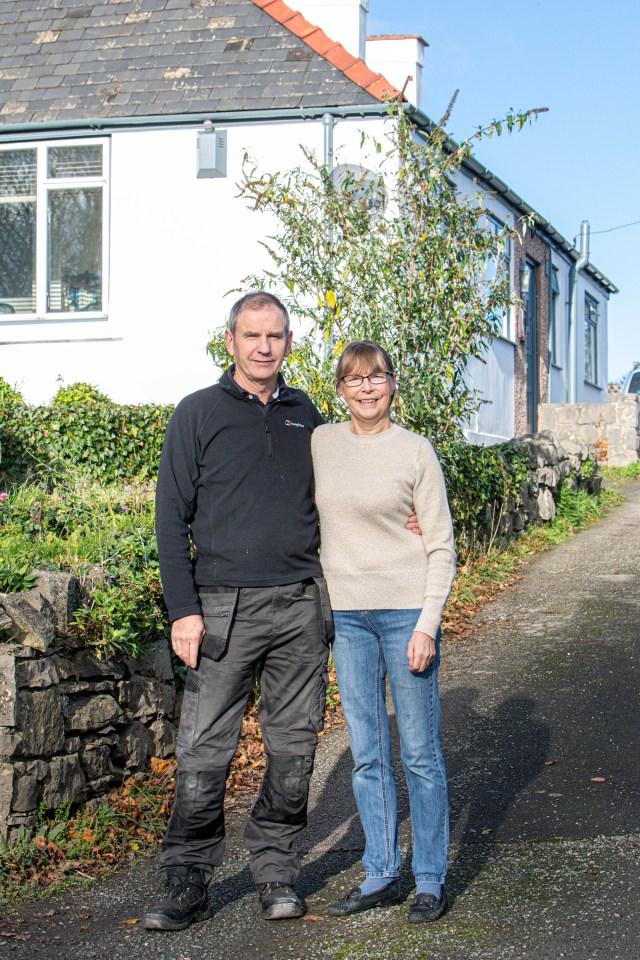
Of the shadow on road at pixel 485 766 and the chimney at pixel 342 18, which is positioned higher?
the chimney at pixel 342 18

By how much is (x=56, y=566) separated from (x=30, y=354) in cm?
905

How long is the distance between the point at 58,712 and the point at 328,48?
1093 centimetres

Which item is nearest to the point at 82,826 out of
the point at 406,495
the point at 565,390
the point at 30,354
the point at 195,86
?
the point at 406,495

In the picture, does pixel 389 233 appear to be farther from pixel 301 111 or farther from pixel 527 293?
pixel 527 293

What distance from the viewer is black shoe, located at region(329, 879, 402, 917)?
4.15m

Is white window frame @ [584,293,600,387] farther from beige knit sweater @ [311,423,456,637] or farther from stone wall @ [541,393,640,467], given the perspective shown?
beige knit sweater @ [311,423,456,637]

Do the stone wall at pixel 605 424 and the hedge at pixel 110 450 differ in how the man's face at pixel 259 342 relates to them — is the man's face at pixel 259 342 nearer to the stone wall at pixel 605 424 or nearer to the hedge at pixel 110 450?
the hedge at pixel 110 450

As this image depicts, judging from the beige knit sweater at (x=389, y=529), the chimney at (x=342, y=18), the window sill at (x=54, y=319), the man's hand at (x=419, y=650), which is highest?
the chimney at (x=342, y=18)

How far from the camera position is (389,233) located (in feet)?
28.5

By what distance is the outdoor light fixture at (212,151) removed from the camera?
532 inches

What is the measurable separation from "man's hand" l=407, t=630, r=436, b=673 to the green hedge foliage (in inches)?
239

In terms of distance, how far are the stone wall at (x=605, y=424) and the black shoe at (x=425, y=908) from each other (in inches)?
636

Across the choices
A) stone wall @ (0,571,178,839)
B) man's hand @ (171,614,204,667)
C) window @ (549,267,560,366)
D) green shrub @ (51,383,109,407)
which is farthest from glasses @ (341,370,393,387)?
window @ (549,267,560,366)

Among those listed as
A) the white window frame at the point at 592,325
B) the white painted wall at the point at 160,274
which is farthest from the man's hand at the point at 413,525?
the white window frame at the point at 592,325
